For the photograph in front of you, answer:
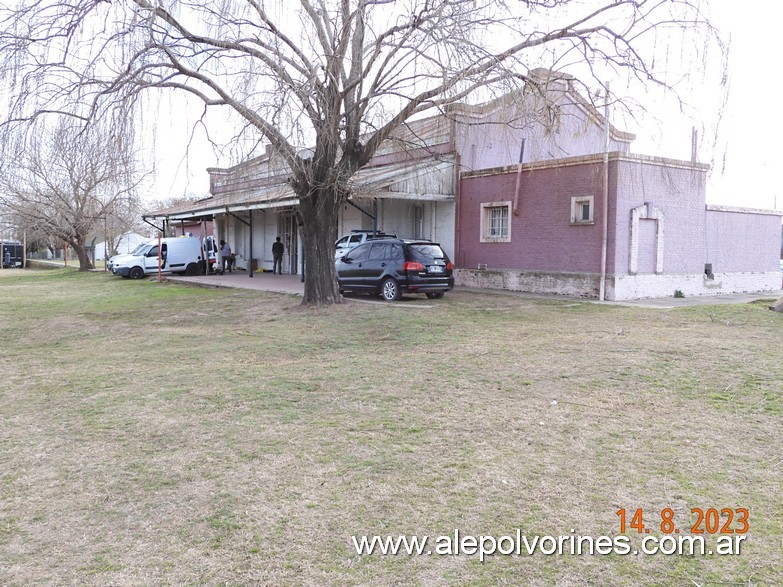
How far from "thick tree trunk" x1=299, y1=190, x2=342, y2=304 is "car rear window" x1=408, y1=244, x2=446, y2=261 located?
90.7 inches

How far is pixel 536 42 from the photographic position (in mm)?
11672

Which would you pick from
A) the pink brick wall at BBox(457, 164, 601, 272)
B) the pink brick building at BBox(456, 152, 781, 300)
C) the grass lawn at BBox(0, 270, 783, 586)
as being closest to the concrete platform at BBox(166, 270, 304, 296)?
the pink brick building at BBox(456, 152, 781, 300)

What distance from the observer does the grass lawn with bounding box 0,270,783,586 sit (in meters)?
3.46

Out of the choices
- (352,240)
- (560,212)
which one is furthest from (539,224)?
(352,240)

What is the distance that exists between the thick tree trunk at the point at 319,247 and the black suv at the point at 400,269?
1.94 metres

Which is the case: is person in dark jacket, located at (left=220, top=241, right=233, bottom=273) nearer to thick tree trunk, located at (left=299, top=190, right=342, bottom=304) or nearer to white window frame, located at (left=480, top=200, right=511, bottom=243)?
white window frame, located at (left=480, top=200, right=511, bottom=243)

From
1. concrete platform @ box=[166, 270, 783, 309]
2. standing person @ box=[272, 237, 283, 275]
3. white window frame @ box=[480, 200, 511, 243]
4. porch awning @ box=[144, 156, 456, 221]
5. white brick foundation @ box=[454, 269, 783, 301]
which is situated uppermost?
porch awning @ box=[144, 156, 456, 221]

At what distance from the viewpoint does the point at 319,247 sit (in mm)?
14547

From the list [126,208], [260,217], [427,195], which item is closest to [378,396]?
[427,195]

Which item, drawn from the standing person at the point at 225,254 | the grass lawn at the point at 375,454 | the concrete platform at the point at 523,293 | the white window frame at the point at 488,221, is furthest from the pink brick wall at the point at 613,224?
the standing person at the point at 225,254

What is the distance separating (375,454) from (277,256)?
2382cm

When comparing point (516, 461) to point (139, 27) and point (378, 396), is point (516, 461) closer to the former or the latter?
point (378, 396)

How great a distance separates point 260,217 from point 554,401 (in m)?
26.4

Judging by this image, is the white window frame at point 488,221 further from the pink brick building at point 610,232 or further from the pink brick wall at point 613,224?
the pink brick wall at point 613,224
